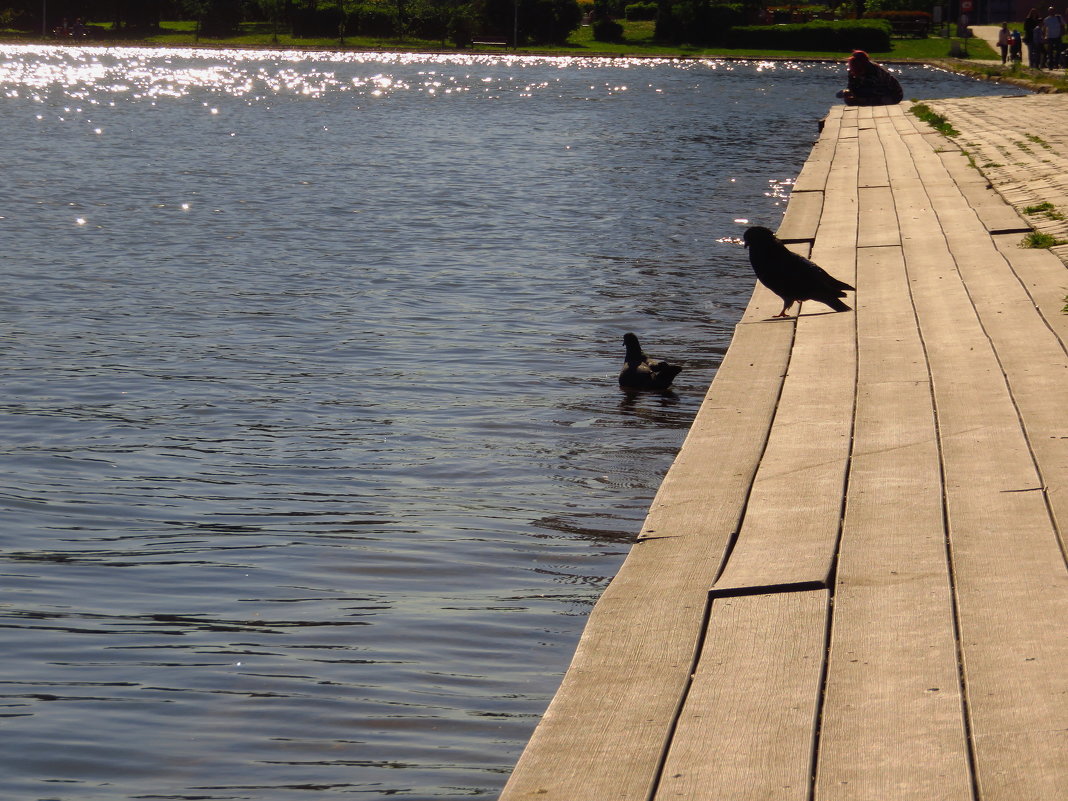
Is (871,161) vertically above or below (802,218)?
above

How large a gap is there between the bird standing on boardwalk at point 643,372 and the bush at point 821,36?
6792 centimetres

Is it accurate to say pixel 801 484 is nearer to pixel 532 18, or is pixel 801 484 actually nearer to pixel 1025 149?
pixel 1025 149

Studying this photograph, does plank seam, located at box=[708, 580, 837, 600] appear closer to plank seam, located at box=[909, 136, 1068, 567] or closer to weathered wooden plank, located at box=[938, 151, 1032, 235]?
plank seam, located at box=[909, 136, 1068, 567]

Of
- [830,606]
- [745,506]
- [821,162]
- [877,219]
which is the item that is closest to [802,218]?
[877,219]

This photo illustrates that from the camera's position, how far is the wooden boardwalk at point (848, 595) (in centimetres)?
330

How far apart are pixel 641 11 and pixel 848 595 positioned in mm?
94072

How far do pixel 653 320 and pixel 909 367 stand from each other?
572cm

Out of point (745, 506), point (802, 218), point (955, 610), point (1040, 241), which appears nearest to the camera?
point (955, 610)

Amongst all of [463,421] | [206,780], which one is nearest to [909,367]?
[463,421]

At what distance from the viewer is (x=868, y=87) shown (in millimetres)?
30828

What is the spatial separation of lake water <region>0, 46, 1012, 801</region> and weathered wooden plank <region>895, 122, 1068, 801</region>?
5.17ft

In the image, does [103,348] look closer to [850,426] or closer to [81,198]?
[850,426]

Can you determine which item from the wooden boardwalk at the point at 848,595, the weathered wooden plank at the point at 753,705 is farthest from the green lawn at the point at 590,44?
the weathered wooden plank at the point at 753,705

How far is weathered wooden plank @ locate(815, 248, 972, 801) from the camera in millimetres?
3219
